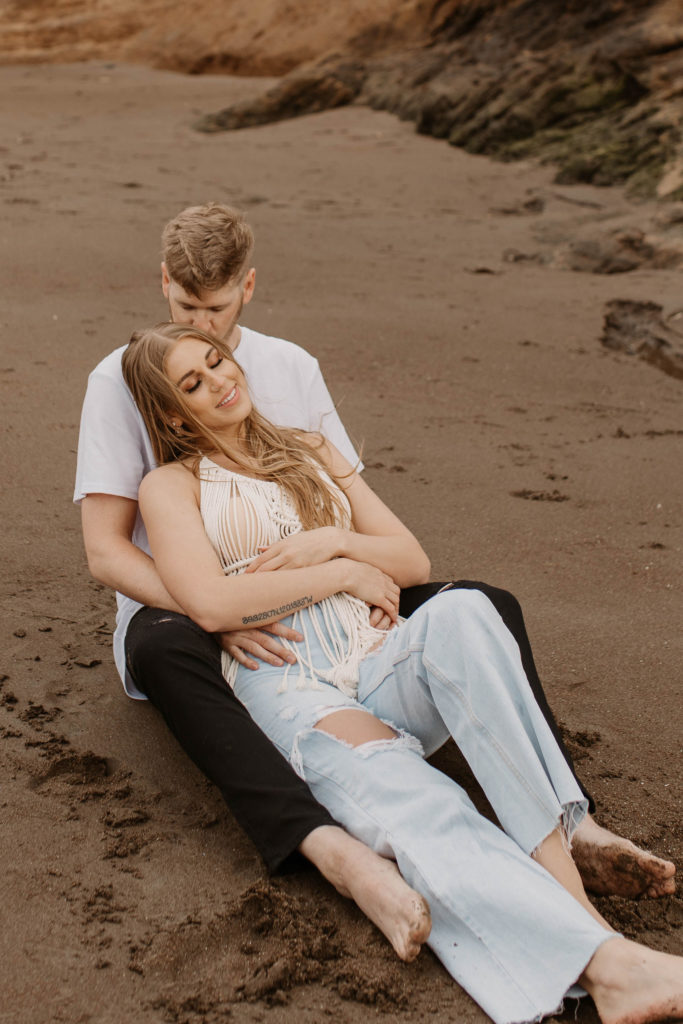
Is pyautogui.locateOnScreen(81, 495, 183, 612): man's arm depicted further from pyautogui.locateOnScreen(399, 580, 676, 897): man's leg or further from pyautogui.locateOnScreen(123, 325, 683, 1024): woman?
pyautogui.locateOnScreen(399, 580, 676, 897): man's leg

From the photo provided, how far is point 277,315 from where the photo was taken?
20.2ft

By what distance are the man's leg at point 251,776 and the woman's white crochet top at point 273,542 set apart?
168 mm

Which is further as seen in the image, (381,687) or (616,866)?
(381,687)

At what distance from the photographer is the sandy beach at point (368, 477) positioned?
6.65ft

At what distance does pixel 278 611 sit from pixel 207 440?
50 cm

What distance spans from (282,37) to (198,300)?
504 inches

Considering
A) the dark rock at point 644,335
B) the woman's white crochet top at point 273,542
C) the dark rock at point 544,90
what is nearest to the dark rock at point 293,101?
the dark rock at point 544,90

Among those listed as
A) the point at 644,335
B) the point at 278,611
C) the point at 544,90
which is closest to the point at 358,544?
the point at 278,611

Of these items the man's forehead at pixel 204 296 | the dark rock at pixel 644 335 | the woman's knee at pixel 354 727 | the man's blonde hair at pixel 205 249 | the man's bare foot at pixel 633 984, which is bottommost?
the dark rock at pixel 644 335

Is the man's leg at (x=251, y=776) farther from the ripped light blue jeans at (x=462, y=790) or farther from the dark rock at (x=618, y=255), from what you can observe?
the dark rock at (x=618, y=255)

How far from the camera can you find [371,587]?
2582 millimetres

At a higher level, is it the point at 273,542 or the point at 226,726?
the point at 273,542

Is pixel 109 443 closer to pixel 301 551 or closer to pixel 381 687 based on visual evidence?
pixel 301 551

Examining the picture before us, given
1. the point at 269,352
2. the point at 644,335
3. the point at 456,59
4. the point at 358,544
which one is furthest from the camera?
the point at 456,59
